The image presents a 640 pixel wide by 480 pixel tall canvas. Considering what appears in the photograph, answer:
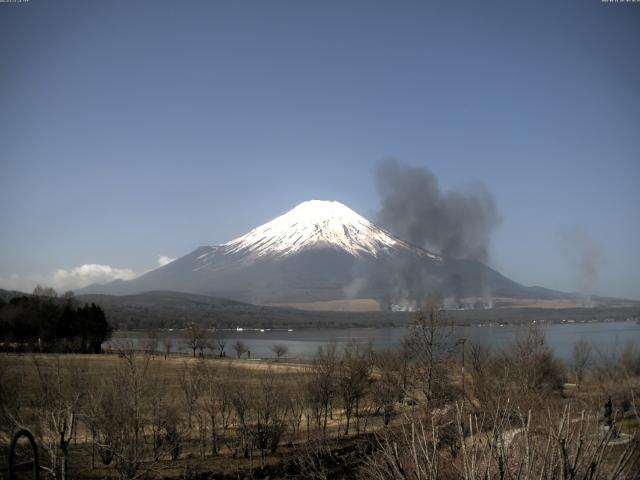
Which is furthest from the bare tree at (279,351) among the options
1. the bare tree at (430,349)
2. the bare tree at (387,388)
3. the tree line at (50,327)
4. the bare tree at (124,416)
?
the bare tree at (124,416)

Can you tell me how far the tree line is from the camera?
206ft

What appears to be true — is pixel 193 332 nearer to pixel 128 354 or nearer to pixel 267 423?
pixel 267 423

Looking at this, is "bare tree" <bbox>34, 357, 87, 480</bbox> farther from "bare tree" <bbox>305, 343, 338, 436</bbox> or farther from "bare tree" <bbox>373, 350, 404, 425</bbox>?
Answer: "bare tree" <bbox>373, 350, 404, 425</bbox>

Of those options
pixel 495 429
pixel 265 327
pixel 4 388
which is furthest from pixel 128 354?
pixel 265 327

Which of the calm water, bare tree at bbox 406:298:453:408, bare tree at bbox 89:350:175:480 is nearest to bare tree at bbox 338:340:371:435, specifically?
bare tree at bbox 406:298:453:408

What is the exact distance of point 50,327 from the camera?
6638 centimetres

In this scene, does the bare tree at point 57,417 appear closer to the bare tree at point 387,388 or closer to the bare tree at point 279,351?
the bare tree at point 387,388

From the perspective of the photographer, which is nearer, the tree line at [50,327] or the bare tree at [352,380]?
the bare tree at [352,380]

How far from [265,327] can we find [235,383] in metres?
150

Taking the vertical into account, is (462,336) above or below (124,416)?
below

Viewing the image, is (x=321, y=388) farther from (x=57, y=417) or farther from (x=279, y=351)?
(x=279, y=351)

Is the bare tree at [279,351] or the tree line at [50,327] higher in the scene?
the tree line at [50,327]

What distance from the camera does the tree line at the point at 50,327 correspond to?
206ft

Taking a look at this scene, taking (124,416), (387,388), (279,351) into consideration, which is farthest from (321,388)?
(279,351)
